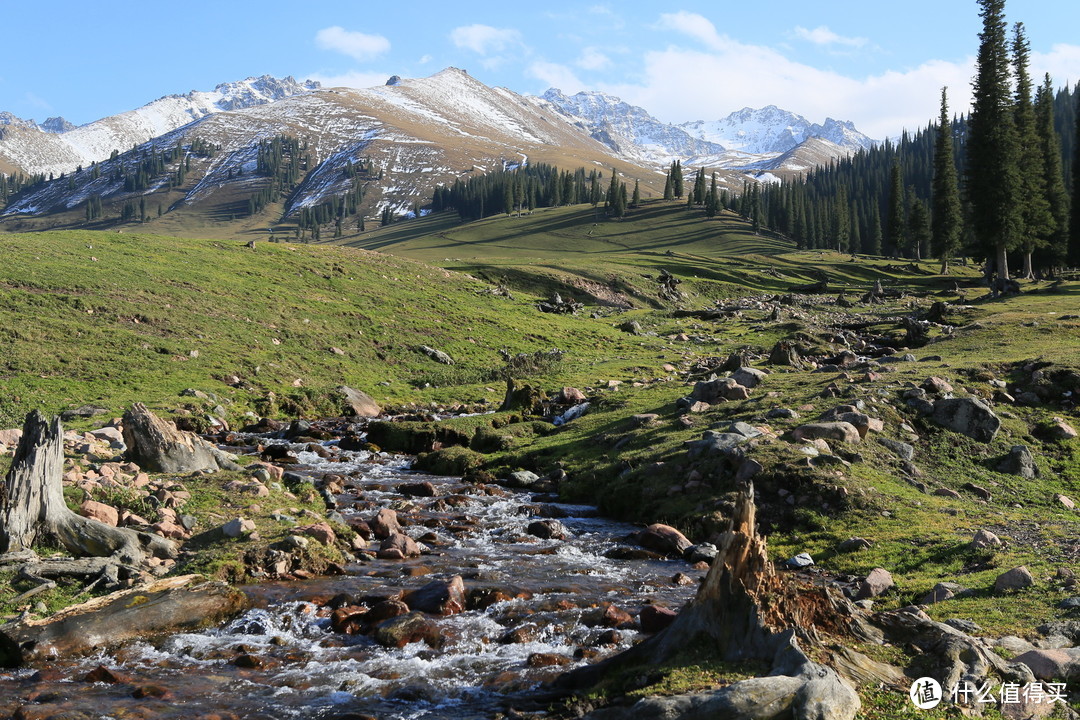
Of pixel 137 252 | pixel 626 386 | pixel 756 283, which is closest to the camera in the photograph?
pixel 626 386

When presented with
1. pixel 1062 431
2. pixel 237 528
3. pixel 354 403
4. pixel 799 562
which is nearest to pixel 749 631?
pixel 799 562

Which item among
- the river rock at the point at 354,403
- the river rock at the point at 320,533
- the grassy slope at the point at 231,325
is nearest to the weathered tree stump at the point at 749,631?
the river rock at the point at 320,533

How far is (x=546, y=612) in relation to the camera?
45.0ft

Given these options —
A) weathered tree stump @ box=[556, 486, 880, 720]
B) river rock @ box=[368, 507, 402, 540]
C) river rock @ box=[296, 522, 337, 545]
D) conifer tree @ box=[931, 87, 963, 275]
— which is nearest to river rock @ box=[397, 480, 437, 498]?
A: river rock @ box=[368, 507, 402, 540]

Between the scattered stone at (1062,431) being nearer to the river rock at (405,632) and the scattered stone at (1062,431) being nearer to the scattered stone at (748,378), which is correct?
the scattered stone at (748,378)

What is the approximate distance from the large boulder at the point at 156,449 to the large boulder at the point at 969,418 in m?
22.0

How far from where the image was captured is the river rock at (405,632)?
12.4 meters

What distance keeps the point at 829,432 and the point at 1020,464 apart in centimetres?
517

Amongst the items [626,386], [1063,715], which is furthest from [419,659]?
[626,386]

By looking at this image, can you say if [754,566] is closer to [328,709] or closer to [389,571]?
[328,709]

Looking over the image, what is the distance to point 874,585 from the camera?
14.4 metres

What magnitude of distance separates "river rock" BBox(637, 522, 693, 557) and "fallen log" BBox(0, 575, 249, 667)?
9124 millimetres

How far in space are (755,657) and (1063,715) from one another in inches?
137

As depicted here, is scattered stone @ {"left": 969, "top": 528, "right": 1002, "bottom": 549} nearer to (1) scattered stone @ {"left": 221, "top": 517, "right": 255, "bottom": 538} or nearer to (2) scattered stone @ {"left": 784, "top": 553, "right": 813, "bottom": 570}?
(2) scattered stone @ {"left": 784, "top": 553, "right": 813, "bottom": 570}
